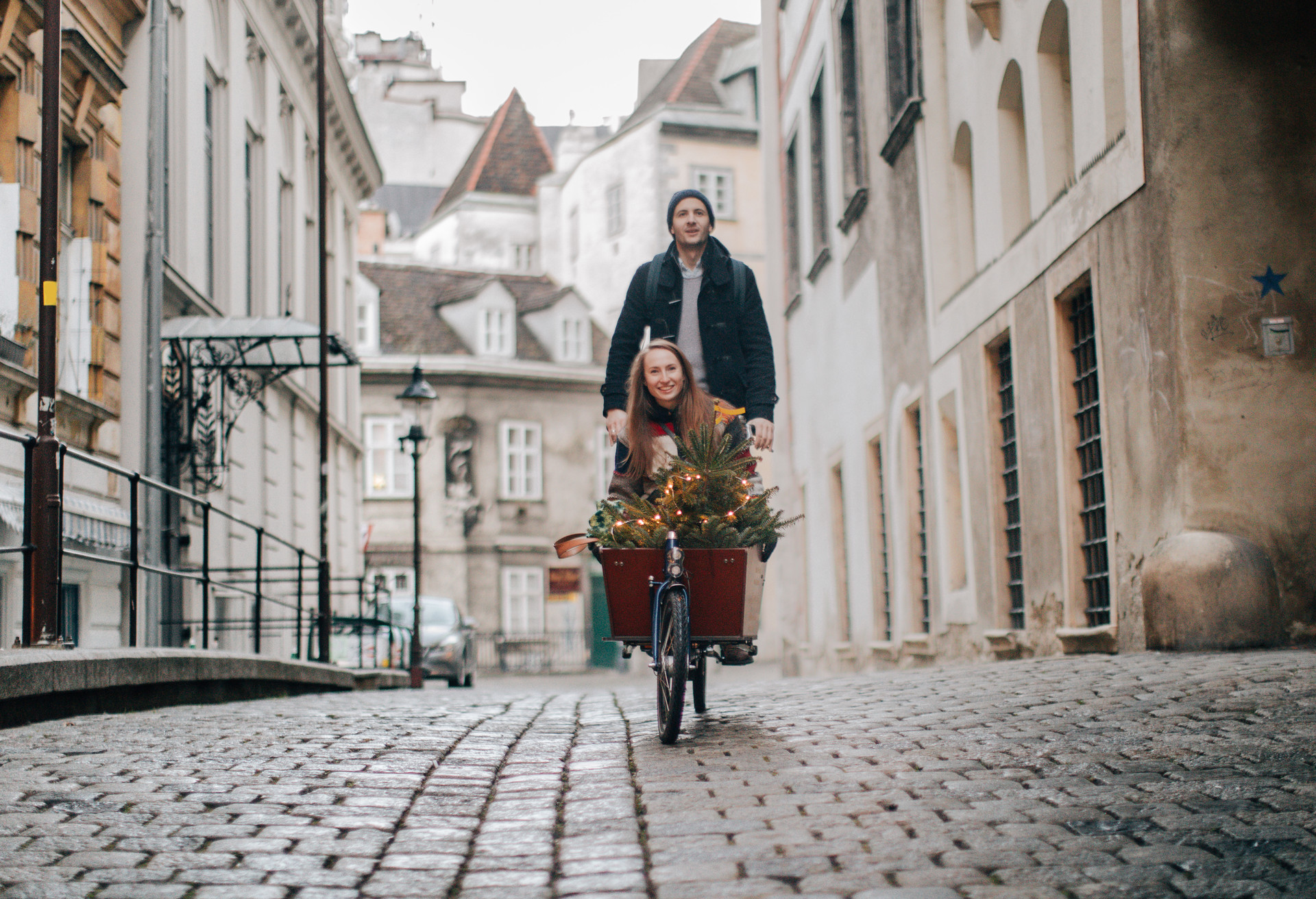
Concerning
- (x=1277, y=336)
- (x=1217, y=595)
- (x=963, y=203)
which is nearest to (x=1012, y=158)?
(x=963, y=203)

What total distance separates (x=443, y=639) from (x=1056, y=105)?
53.3 feet

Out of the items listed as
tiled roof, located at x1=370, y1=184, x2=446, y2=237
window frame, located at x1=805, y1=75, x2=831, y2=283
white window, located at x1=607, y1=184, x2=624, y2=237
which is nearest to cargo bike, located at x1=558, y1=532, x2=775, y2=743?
window frame, located at x1=805, y1=75, x2=831, y2=283

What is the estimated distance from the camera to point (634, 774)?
5625mm

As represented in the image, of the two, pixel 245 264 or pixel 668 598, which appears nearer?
pixel 668 598

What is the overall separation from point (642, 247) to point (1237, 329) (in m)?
41.6

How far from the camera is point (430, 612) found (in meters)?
27.1

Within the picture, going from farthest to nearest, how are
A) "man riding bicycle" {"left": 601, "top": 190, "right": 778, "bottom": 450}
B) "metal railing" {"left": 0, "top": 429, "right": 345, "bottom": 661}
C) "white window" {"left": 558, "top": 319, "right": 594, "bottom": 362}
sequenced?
1. "white window" {"left": 558, "top": 319, "right": 594, "bottom": 362}
2. "metal railing" {"left": 0, "top": 429, "right": 345, "bottom": 661}
3. "man riding bicycle" {"left": 601, "top": 190, "right": 778, "bottom": 450}

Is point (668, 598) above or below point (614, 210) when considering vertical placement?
below

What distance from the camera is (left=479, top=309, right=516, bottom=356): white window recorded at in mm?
47500

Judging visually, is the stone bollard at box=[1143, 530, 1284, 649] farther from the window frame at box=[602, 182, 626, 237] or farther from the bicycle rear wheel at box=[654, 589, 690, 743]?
the window frame at box=[602, 182, 626, 237]

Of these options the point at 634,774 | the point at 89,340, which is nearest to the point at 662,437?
the point at 634,774

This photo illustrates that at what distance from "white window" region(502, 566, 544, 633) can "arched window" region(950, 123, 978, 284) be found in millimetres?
31154

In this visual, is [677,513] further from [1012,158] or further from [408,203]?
[408,203]

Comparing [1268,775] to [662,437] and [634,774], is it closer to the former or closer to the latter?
[634,774]
